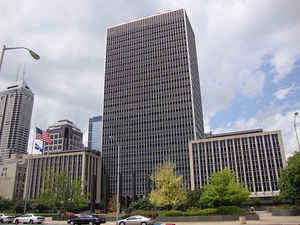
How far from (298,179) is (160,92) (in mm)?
92646

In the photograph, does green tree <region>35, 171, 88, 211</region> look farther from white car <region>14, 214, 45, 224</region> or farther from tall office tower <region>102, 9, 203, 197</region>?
tall office tower <region>102, 9, 203, 197</region>

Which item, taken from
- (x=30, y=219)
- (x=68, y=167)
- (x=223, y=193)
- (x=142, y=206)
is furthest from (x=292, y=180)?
(x=68, y=167)

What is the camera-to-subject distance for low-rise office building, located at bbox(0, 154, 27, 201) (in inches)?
5438

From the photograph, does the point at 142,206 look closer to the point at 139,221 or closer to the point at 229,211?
the point at 229,211

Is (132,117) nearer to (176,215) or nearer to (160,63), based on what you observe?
(160,63)

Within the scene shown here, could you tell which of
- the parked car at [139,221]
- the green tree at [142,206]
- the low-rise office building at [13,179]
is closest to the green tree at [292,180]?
the parked car at [139,221]

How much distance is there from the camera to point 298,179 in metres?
44.0

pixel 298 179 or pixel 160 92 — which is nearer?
pixel 298 179

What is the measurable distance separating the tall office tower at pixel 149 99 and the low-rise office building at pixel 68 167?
662cm

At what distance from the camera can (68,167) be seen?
4855 inches

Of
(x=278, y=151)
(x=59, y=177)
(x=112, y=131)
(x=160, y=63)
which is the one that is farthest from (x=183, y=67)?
(x=59, y=177)

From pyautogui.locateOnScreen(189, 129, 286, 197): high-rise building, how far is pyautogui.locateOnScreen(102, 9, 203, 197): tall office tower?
1030 centimetres

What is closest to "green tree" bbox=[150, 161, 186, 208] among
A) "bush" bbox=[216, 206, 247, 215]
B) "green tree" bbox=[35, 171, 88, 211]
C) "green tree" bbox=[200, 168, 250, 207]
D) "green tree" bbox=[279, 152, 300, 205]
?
"green tree" bbox=[200, 168, 250, 207]

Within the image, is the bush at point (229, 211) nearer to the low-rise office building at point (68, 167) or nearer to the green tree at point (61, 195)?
the green tree at point (61, 195)
